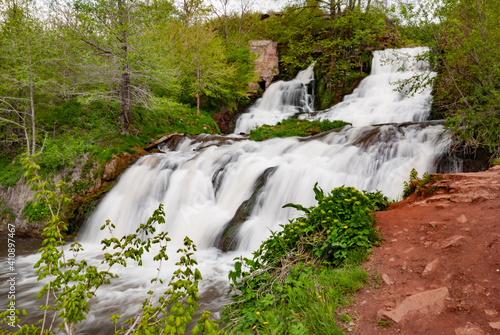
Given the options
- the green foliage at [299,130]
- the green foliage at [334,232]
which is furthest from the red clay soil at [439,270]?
the green foliage at [299,130]

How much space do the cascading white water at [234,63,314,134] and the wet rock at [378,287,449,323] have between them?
47.6 ft

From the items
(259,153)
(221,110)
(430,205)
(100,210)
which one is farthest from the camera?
(221,110)

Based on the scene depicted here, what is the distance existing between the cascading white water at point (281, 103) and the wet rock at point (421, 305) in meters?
14.5

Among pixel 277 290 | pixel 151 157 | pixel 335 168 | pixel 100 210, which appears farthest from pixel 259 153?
pixel 277 290

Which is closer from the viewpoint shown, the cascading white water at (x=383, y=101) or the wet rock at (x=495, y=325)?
the wet rock at (x=495, y=325)

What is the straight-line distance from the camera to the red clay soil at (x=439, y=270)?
246 cm

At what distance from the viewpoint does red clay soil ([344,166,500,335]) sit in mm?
2459

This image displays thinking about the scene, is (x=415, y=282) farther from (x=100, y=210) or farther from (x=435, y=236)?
(x=100, y=210)

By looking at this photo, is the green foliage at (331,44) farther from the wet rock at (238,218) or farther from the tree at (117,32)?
the wet rock at (238,218)

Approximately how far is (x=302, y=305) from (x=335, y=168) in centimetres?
538

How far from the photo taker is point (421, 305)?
263 centimetres

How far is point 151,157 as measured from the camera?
10445mm

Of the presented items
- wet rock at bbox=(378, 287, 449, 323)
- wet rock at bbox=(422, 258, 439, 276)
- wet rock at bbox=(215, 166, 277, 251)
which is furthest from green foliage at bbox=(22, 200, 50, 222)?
wet rock at bbox=(422, 258, 439, 276)

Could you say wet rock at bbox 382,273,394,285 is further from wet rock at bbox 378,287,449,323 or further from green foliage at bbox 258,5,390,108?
green foliage at bbox 258,5,390,108
